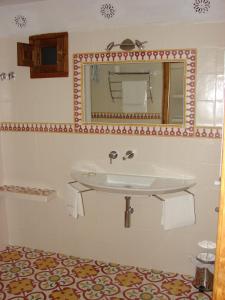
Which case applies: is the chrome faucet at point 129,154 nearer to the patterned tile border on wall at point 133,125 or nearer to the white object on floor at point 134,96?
the patterned tile border on wall at point 133,125

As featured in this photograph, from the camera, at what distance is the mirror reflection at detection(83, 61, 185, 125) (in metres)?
2.55

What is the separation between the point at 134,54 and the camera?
2.58 m

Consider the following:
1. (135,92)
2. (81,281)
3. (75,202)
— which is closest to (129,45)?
(135,92)

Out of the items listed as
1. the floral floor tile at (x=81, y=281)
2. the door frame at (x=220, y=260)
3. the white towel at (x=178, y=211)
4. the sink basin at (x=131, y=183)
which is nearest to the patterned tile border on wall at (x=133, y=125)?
the sink basin at (x=131, y=183)

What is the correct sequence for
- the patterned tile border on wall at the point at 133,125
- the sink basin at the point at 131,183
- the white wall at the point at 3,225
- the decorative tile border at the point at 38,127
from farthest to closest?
the white wall at the point at 3,225 → the decorative tile border at the point at 38,127 → the patterned tile border on wall at the point at 133,125 → the sink basin at the point at 131,183

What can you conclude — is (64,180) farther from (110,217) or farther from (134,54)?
(134,54)

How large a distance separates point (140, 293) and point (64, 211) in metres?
0.98

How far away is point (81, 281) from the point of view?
2676 millimetres

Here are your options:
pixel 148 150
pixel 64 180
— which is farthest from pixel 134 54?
pixel 64 180

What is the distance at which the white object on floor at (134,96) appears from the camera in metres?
2.65

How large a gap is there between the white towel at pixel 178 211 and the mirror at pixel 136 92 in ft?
1.66

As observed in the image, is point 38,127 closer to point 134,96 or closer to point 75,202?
point 75,202

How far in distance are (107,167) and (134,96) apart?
2.07 ft

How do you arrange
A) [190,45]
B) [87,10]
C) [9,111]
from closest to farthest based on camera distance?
[190,45]
[87,10]
[9,111]
